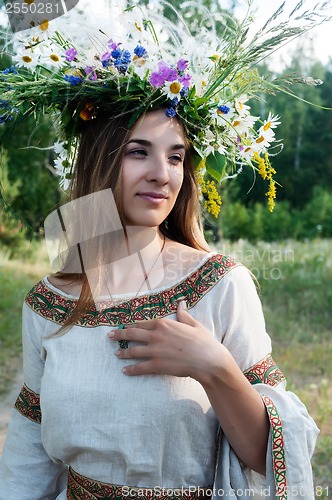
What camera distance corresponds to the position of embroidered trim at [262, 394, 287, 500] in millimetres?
1637

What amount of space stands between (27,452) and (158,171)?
94cm

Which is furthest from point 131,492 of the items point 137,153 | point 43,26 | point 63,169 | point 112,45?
point 43,26

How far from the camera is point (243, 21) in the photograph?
5.96 feet

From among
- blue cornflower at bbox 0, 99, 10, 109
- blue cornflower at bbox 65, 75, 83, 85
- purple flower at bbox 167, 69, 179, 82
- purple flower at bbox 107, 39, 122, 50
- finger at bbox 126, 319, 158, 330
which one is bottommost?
finger at bbox 126, 319, 158, 330

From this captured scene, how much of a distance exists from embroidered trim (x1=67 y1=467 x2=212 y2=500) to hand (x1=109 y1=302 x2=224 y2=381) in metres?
0.32

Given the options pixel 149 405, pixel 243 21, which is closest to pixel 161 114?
pixel 243 21

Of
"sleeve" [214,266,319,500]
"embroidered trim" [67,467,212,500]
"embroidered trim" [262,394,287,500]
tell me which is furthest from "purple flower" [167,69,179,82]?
"embroidered trim" [67,467,212,500]

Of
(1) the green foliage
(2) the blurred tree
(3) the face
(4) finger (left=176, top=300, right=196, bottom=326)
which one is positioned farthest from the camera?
(1) the green foliage

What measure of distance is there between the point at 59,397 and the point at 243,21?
3.72 feet

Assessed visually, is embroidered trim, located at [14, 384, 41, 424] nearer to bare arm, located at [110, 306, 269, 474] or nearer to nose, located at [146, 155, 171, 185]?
bare arm, located at [110, 306, 269, 474]

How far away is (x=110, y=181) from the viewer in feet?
6.03

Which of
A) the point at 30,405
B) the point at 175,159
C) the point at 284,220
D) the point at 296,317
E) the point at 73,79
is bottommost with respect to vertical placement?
the point at 284,220

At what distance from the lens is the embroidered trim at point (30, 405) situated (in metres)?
1.97

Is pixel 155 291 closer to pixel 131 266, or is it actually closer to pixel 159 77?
pixel 131 266
